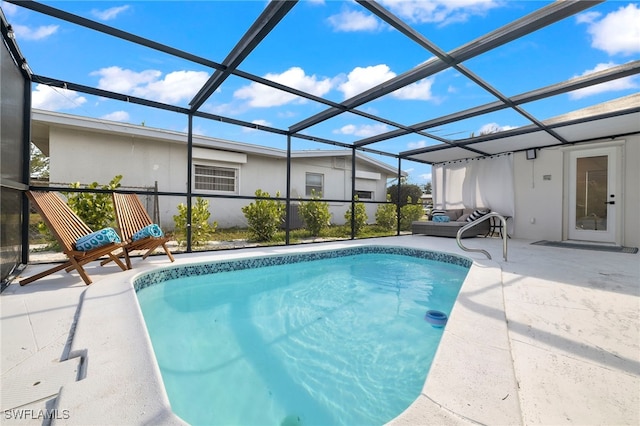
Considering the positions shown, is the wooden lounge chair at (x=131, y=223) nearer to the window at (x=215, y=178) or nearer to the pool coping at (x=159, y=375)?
the pool coping at (x=159, y=375)

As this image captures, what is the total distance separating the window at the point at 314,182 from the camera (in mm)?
10328

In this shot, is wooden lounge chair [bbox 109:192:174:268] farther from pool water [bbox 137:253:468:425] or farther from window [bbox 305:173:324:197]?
window [bbox 305:173:324:197]

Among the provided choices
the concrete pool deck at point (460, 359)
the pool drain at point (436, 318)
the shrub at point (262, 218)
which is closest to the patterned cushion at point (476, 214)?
the concrete pool deck at point (460, 359)

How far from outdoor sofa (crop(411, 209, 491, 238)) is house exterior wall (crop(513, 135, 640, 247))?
3.26 feet

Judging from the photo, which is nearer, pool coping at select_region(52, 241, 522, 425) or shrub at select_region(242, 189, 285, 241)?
pool coping at select_region(52, 241, 522, 425)

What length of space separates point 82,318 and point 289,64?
348 centimetres

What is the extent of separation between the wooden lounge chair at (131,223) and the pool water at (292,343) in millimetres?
556

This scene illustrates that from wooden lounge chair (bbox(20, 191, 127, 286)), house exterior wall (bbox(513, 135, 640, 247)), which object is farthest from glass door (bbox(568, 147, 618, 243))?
wooden lounge chair (bbox(20, 191, 127, 286))

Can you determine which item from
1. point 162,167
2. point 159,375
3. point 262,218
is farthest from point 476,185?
point 162,167

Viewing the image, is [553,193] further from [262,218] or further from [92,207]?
[92,207]

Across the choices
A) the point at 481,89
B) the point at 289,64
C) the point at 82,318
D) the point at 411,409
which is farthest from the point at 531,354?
the point at 289,64

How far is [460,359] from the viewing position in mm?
1445

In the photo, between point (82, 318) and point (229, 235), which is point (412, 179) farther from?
point (82, 318)

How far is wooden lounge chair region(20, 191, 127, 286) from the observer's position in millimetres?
2621
